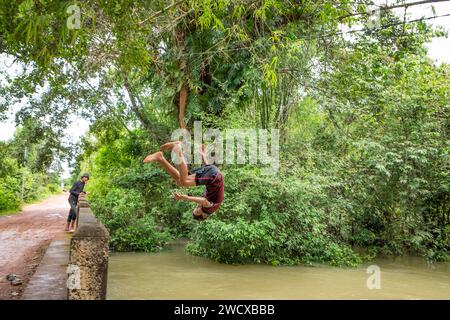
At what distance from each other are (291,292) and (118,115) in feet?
41.1

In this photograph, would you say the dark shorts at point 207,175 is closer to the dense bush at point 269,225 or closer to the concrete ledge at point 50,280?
the concrete ledge at point 50,280

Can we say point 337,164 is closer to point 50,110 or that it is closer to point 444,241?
point 444,241

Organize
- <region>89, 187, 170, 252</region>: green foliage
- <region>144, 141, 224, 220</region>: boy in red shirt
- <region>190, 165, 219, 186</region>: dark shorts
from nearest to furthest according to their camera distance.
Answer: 1. <region>144, 141, 224, 220</region>: boy in red shirt
2. <region>190, 165, 219, 186</region>: dark shorts
3. <region>89, 187, 170, 252</region>: green foliage

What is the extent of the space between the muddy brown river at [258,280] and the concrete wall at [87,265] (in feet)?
14.7

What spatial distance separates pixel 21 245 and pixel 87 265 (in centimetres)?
867

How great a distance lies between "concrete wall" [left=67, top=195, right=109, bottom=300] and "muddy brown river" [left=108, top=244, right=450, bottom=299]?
448cm

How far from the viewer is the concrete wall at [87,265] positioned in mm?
4484

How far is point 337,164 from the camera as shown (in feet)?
44.3

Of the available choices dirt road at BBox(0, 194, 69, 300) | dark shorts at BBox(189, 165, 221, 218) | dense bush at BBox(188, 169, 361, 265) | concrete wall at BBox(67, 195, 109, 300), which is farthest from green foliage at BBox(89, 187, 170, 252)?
concrete wall at BBox(67, 195, 109, 300)

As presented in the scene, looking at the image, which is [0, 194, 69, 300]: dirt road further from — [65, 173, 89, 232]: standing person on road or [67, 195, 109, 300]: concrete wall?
[67, 195, 109, 300]: concrete wall

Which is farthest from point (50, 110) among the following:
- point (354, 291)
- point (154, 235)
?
point (354, 291)

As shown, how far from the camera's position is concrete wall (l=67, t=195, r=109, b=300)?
4.48m

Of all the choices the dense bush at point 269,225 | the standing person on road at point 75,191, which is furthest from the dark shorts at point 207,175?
the standing person on road at point 75,191

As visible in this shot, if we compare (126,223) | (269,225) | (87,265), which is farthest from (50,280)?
(126,223)
